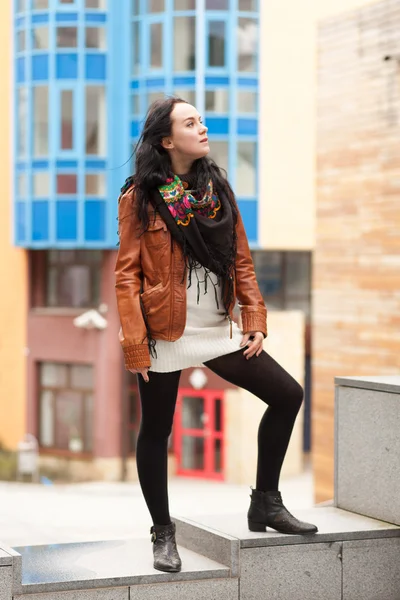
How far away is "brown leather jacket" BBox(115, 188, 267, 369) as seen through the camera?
3752 millimetres

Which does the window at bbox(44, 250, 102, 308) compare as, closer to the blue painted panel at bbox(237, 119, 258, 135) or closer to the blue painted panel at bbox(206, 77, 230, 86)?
the blue painted panel at bbox(237, 119, 258, 135)

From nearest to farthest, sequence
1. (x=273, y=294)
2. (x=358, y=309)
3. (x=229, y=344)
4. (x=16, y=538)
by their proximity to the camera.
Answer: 1. (x=229, y=344)
2. (x=358, y=309)
3. (x=16, y=538)
4. (x=273, y=294)

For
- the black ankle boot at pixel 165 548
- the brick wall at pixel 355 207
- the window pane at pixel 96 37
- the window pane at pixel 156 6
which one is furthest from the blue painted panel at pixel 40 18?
the black ankle boot at pixel 165 548

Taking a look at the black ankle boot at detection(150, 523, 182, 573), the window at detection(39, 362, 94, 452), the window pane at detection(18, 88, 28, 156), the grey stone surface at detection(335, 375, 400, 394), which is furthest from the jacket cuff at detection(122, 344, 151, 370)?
the window pane at detection(18, 88, 28, 156)

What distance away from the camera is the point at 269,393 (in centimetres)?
387

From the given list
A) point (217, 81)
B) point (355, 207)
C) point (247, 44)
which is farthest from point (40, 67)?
point (355, 207)

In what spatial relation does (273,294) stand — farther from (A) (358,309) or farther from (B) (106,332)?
(A) (358,309)

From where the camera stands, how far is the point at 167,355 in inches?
150

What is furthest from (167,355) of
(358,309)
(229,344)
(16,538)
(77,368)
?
(77,368)

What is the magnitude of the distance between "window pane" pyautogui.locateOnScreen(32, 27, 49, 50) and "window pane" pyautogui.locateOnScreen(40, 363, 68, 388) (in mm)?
7015

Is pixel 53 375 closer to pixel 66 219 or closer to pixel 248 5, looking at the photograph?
pixel 66 219

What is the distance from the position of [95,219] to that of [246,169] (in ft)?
11.3

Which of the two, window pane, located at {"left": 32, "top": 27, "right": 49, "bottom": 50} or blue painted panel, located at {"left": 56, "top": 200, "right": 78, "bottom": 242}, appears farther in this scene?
window pane, located at {"left": 32, "top": 27, "right": 49, "bottom": 50}

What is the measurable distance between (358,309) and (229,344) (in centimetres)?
1236
